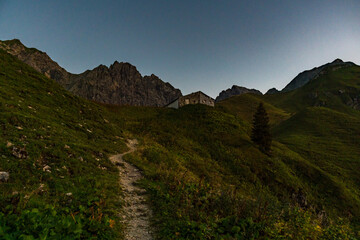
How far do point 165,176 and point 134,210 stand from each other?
15.8 feet

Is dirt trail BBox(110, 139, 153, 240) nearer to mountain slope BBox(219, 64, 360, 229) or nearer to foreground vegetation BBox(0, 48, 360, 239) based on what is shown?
foreground vegetation BBox(0, 48, 360, 239)

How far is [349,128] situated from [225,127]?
5973cm

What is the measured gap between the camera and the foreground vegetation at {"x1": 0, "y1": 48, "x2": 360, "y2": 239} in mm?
5902

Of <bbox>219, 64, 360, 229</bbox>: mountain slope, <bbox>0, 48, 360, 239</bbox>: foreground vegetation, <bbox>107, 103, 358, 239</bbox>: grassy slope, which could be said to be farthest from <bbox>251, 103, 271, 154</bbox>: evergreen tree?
<bbox>219, 64, 360, 229</bbox>: mountain slope

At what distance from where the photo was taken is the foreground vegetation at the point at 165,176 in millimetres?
5902

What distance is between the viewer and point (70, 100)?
27.9 meters

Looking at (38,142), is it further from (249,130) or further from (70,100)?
(249,130)

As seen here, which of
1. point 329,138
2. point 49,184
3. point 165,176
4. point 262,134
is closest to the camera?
point 49,184

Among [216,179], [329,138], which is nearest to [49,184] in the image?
[216,179]

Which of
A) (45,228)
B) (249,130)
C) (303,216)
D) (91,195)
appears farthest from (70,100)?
(249,130)

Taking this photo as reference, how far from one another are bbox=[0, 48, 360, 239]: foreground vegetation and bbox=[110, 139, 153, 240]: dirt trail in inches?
19.1

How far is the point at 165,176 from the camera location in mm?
13000

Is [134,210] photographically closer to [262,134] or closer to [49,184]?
[49,184]

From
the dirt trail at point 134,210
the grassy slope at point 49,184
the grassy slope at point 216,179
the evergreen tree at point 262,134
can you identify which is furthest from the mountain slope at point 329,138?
the grassy slope at point 49,184
